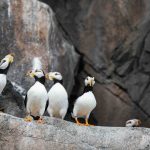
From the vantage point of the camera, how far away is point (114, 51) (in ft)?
58.4

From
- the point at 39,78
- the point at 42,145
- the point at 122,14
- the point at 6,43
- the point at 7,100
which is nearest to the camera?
the point at 42,145

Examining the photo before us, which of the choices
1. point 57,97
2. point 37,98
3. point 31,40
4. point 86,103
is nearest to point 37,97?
point 37,98

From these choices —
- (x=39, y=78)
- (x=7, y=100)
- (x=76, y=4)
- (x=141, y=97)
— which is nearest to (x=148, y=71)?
→ (x=141, y=97)

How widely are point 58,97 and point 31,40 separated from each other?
4042 millimetres

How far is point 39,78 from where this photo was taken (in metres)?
12.3

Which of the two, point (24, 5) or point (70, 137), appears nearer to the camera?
point (70, 137)

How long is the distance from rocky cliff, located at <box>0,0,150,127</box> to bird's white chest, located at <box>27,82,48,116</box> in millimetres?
4149

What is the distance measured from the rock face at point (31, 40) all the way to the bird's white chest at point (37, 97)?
3878mm

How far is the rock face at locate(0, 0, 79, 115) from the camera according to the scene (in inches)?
643

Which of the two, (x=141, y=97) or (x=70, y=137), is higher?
(x=70, y=137)

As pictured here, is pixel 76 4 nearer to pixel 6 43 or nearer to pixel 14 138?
pixel 6 43

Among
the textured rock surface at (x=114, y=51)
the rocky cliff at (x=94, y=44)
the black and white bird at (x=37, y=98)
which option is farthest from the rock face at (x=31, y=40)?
the black and white bird at (x=37, y=98)

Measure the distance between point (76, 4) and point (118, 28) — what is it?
4.05ft

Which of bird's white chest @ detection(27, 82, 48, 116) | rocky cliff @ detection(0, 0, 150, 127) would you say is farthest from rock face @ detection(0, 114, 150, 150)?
rocky cliff @ detection(0, 0, 150, 127)
